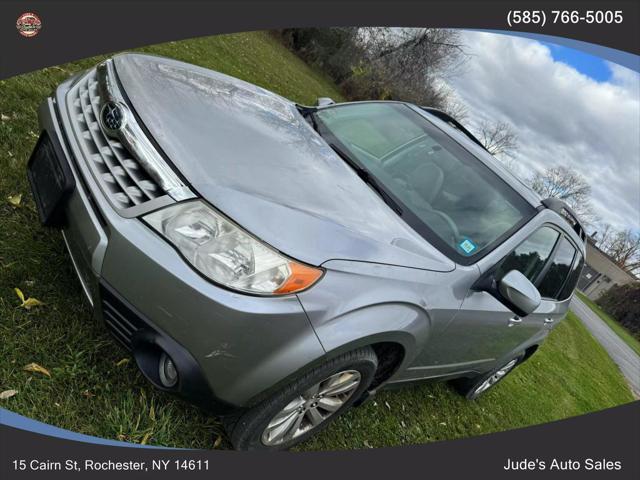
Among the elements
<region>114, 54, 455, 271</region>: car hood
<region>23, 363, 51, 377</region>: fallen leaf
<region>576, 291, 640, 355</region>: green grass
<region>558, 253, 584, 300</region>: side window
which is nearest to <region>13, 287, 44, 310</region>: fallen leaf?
<region>23, 363, 51, 377</region>: fallen leaf

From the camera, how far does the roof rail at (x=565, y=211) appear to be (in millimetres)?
2973

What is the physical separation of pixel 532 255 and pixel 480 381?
131 cm

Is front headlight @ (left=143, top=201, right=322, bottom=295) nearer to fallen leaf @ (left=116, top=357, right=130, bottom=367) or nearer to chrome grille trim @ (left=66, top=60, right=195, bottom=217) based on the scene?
chrome grille trim @ (left=66, top=60, right=195, bottom=217)

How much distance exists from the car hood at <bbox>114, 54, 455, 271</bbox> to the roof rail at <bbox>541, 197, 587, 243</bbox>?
4.05 feet

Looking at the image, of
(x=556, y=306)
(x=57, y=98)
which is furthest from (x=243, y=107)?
(x=556, y=306)

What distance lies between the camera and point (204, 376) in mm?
1678

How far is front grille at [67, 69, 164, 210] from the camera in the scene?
179 cm

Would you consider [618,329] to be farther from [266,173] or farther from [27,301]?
[27,301]

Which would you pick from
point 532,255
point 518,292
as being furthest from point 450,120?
point 518,292

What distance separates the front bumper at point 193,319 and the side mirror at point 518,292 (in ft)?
3.73

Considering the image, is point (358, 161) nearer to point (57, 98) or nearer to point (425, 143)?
point (425, 143)

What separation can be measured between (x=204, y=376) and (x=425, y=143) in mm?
2236

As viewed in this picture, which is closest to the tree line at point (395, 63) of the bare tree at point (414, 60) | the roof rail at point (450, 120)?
the bare tree at point (414, 60)

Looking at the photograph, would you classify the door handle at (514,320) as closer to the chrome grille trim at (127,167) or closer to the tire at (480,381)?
the tire at (480,381)
